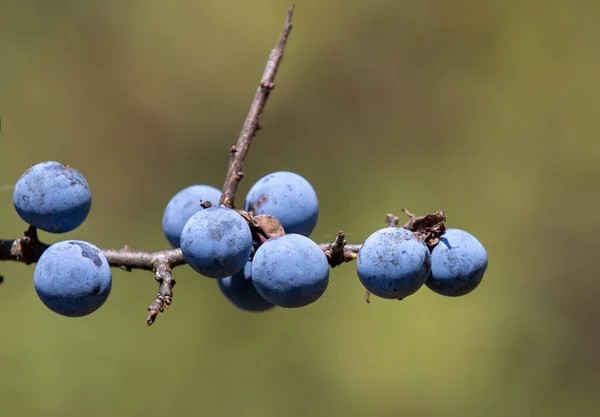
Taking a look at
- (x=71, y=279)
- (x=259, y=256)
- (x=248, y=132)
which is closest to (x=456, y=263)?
(x=259, y=256)

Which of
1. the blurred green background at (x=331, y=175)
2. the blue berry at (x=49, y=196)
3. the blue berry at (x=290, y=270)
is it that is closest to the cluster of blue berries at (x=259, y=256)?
the blue berry at (x=290, y=270)

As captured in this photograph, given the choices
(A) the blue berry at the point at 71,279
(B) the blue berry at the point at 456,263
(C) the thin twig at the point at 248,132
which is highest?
(C) the thin twig at the point at 248,132

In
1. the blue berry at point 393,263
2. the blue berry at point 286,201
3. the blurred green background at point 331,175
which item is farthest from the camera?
the blurred green background at point 331,175

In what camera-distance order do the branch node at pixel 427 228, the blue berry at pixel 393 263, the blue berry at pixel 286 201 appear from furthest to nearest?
the blue berry at pixel 286 201, the branch node at pixel 427 228, the blue berry at pixel 393 263

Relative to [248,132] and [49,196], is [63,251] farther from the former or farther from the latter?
[248,132]

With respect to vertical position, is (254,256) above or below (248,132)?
below

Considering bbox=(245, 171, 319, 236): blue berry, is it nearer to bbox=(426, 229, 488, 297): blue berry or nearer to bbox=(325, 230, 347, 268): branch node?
bbox=(325, 230, 347, 268): branch node

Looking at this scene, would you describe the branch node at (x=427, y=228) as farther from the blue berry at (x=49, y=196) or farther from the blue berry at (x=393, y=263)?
the blue berry at (x=49, y=196)

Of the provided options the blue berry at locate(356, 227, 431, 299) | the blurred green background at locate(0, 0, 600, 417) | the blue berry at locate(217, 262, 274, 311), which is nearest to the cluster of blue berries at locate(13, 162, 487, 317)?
the blue berry at locate(356, 227, 431, 299)
